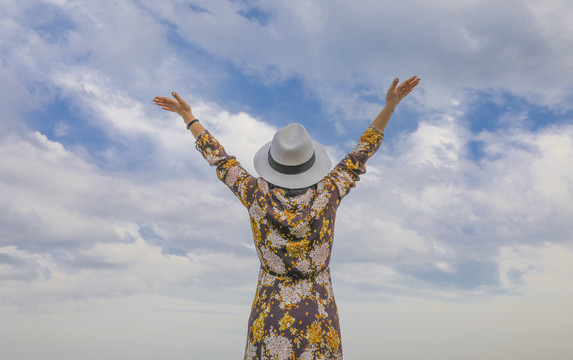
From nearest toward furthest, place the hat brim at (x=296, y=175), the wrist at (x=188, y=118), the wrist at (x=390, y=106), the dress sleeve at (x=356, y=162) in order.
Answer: the hat brim at (x=296, y=175)
the dress sleeve at (x=356, y=162)
the wrist at (x=188, y=118)
the wrist at (x=390, y=106)

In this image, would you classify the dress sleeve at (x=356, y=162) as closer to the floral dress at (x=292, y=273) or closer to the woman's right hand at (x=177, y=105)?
the floral dress at (x=292, y=273)

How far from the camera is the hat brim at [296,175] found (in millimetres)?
5117

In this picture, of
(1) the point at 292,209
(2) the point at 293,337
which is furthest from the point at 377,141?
(2) the point at 293,337

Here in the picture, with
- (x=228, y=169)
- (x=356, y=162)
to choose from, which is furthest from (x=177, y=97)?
→ (x=356, y=162)

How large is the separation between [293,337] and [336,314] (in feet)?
1.80

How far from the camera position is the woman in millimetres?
4793

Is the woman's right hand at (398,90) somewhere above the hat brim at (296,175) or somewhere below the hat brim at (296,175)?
above

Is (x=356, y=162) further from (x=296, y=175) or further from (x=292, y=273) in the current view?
(x=292, y=273)

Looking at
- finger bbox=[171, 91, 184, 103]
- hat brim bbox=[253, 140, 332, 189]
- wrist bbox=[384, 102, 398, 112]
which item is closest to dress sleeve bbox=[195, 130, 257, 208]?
hat brim bbox=[253, 140, 332, 189]

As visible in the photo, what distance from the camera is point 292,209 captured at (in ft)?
16.4

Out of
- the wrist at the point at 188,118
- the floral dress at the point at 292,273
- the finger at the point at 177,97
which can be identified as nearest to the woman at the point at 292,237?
the floral dress at the point at 292,273

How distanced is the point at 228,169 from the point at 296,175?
71 centimetres

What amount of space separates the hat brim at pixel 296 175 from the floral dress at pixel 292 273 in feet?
0.25

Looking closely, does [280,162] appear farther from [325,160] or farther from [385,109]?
[385,109]
